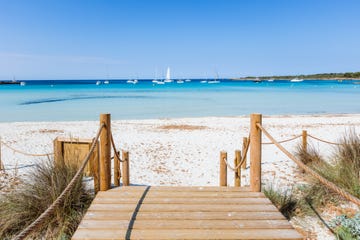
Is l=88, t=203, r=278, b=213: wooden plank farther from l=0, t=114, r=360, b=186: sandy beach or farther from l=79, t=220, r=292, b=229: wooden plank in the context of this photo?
l=0, t=114, r=360, b=186: sandy beach

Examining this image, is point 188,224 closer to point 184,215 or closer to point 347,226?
point 184,215

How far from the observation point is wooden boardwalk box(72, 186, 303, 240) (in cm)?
306

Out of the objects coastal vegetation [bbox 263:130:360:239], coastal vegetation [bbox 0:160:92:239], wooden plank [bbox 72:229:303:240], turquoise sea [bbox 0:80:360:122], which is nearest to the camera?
wooden plank [bbox 72:229:303:240]

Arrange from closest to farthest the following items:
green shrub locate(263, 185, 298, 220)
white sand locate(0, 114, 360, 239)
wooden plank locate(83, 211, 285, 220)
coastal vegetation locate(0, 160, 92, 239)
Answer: wooden plank locate(83, 211, 285, 220) < coastal vegetation locate(0, 160, 92, 239) < green shrub locate(263, 185, 298, 220) < white sand locate(0, 114, 360, 239)

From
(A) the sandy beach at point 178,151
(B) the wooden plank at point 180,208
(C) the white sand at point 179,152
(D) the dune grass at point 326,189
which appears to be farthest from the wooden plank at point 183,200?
(C) the white sand at point 179,152

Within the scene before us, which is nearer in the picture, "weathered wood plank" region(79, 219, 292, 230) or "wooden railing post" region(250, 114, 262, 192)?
"weathered wood plank" region(79, 219, 292, 230)

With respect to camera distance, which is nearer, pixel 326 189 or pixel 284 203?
pixel 284 203

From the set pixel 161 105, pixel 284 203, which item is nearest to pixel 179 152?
pixel 284 203

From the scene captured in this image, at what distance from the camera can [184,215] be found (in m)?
3.54

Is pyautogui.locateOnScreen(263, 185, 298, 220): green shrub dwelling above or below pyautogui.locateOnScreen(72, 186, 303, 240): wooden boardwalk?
below

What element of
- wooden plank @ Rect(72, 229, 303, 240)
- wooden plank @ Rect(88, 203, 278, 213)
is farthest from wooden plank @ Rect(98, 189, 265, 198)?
wooden plank @ Rect(72, 229, 303, 240)

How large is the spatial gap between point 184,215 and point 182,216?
0.04m

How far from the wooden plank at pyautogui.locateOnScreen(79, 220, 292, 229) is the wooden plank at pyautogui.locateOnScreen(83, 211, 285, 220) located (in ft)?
0.27

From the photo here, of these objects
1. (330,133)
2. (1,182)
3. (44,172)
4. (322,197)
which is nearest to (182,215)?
(44,172)
